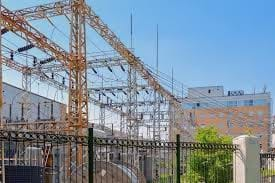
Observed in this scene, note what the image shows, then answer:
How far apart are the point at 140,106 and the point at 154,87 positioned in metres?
7.68

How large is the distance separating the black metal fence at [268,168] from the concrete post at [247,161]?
4.33 ft

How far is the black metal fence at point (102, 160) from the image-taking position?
6992mm

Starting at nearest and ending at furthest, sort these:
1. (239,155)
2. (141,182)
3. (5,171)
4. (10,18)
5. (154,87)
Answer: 1. (5,171)
2. (141,182)
3. (239,155)
4. (10,18)
5. (154,87)

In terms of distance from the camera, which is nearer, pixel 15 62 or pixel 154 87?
pixel 15 62

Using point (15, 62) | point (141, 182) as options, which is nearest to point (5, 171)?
point (141, 182)

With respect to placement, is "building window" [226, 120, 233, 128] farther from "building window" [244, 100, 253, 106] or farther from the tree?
the tree

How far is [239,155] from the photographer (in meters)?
11.9

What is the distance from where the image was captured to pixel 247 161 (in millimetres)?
11711

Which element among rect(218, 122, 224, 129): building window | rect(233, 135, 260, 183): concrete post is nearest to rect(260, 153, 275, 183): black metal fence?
rect(233, 135, 260, 183): concrete post

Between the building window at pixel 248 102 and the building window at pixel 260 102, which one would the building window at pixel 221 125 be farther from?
the building window at pixel 260 102

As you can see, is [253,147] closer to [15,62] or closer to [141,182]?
[141,182]

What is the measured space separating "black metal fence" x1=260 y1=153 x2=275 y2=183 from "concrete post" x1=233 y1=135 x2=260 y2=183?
52.0 inches

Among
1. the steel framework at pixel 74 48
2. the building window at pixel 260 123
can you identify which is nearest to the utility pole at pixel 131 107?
the steel framework at pixel 74 48

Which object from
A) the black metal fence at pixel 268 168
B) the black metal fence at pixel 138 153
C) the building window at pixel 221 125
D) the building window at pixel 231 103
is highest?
the building window at pixel 231 103
